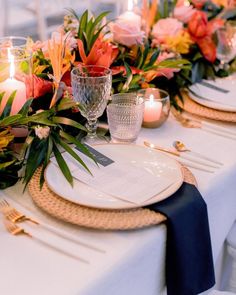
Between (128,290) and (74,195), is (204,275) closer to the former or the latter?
(128,290)

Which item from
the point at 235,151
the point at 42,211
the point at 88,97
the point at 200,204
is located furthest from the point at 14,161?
the point at 235,151

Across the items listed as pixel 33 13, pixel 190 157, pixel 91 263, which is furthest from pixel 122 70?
pixel 33 13

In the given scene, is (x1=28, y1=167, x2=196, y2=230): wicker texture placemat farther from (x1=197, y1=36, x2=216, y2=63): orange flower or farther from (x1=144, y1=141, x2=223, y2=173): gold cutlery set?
(x1=197, y1=36, x2=216, y2=63): orange flower

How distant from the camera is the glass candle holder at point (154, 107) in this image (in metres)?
1.23

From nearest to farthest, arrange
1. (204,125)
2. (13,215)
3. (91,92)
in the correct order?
(13,215)
(91,92)
(204,125)

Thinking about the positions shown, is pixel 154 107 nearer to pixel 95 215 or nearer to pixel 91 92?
pixel 91 92

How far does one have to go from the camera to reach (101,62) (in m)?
1.18

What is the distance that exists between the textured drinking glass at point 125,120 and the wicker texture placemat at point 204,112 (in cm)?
25

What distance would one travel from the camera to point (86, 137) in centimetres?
114

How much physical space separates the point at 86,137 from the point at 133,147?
0.41 ft

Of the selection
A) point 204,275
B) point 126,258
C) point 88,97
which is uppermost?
point 88,97

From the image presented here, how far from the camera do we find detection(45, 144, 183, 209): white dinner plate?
87cm

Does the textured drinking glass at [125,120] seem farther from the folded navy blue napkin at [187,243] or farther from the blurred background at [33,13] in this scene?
the blurred background at [33,13]

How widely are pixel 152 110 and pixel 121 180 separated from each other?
330mm
